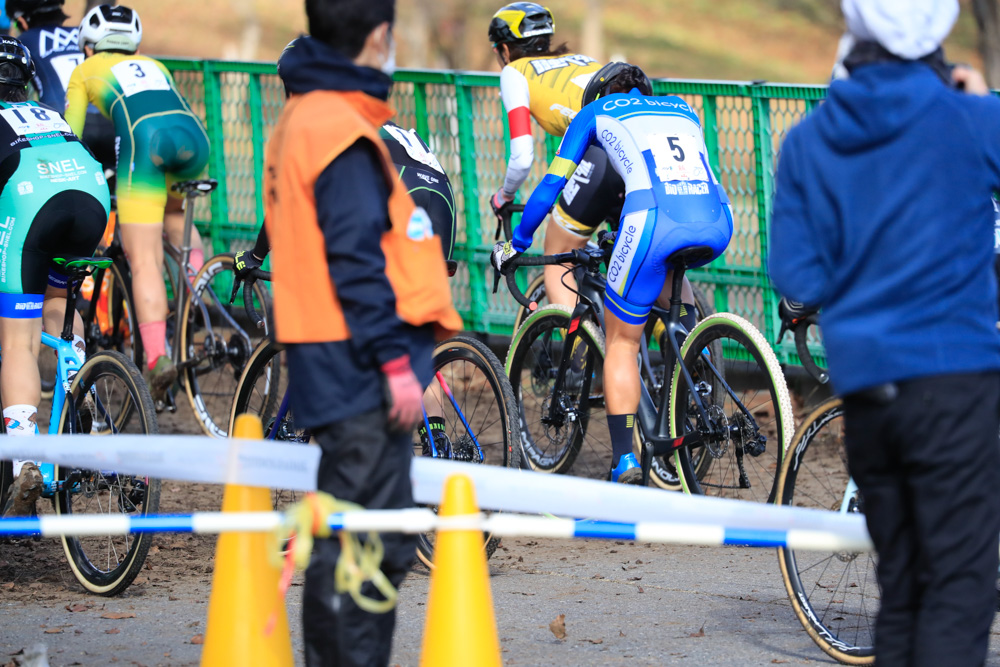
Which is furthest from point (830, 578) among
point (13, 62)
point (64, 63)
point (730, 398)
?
point (64, 63)

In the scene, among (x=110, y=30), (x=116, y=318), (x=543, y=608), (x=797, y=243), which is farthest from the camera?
(x=116, y=318)

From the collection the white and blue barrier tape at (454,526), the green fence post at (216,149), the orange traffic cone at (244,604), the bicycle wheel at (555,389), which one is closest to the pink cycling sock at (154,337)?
the bicycle wheel at (555,389)

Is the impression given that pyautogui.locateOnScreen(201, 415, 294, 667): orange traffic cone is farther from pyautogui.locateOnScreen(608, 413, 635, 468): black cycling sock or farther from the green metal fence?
the green metal fence

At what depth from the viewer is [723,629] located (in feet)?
16.1

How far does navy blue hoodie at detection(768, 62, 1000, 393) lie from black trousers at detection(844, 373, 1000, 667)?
67mm

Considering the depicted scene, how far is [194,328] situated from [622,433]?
3347 millimetres

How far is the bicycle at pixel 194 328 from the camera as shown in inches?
320

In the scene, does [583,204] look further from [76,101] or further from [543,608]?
[76,101]

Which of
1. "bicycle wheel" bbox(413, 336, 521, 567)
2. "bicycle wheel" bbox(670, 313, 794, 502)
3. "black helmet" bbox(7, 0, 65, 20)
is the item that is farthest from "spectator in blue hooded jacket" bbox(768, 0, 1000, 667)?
"black helmet" bbox(7, 0, 65, 20)

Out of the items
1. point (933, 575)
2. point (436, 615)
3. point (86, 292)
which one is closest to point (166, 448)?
point (436, 615)

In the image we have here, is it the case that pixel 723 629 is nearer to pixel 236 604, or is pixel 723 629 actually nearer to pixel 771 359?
pixel 771 359

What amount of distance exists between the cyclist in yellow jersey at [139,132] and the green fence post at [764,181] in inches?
131

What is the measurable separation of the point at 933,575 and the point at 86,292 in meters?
6.50

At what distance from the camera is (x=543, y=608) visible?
5.23m
